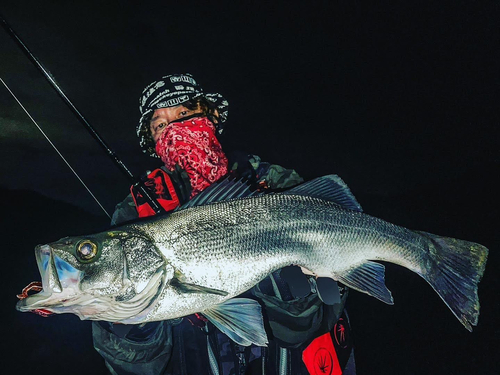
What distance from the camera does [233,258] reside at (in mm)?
1581

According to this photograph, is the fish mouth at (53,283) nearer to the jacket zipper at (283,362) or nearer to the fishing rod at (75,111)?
the fishing rod at (75,111)

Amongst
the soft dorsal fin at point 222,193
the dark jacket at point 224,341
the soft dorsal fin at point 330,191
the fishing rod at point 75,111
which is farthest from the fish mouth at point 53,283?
the soft dorsal fin at point 330,191

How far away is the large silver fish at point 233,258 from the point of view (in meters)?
1.36

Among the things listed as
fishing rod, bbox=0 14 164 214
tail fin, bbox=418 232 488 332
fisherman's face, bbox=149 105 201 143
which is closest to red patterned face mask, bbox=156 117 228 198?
fisherman's face, bbox=149 105 201 143

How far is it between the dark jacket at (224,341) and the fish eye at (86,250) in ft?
1.83

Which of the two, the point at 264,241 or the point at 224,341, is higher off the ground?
the point at 264,241

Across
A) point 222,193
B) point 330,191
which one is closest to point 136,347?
point 222,193

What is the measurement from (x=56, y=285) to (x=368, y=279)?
165cm

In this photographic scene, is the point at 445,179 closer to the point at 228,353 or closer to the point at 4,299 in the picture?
the point at 228,353

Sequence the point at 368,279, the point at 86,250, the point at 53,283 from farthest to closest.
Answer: the point at 368,279 → the point at 86,250 → the point at 53,283

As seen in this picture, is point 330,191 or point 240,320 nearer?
point 240,320

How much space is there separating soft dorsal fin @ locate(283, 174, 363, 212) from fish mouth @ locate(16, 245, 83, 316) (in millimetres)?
1277

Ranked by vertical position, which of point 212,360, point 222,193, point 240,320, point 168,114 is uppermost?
Answer: point 168,114

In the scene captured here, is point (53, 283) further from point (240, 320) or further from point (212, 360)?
point (212, 360)
